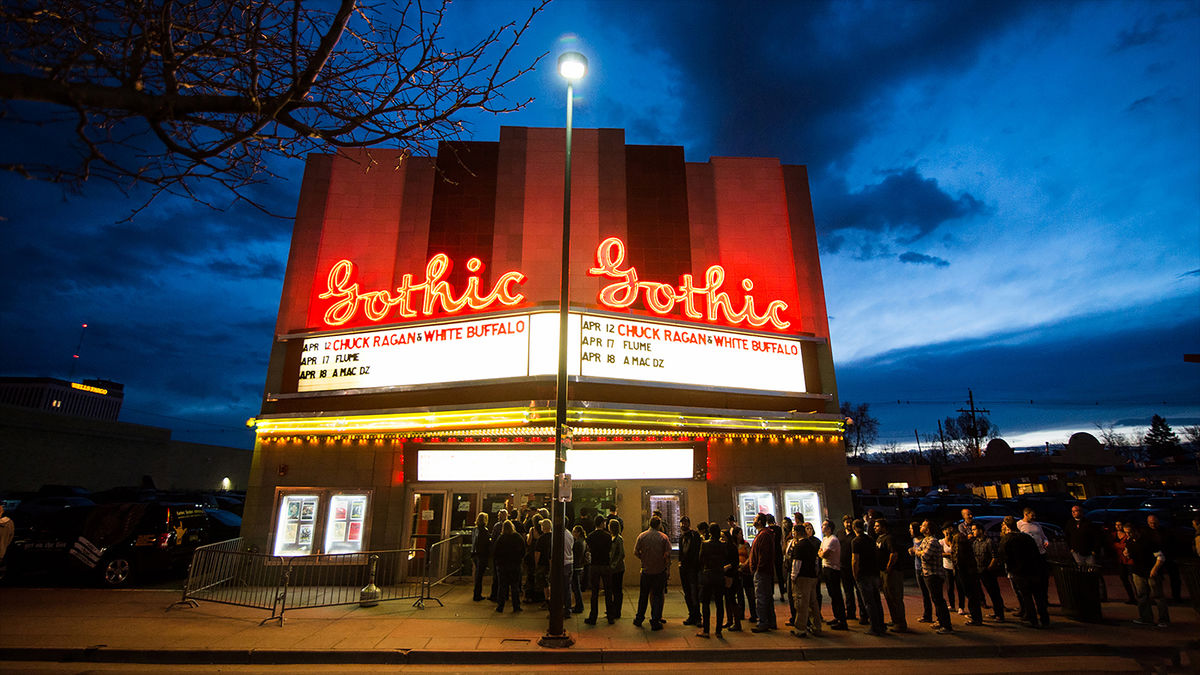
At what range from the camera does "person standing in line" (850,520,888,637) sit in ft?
32.0

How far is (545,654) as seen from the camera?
8.57 meters

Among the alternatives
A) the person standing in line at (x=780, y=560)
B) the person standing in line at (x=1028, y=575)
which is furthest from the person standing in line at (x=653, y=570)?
the person standing in line at (x=1028, y=575)

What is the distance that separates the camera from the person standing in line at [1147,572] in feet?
32.3

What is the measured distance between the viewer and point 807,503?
1518cm

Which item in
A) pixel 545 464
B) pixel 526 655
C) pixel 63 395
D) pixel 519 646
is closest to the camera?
pixel 526 655

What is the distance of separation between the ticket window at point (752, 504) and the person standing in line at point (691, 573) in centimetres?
447

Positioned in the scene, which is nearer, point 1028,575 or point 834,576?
point 1028,575

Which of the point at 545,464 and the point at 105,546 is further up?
the point at 545,464

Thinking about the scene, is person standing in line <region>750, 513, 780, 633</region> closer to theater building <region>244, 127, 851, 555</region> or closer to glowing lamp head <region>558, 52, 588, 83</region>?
theater building <region>244, 127, 851, 555</region>

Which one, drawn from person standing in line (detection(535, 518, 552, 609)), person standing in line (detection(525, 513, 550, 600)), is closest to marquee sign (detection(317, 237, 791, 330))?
person standing in line (detection(535, 518, 552, 609))

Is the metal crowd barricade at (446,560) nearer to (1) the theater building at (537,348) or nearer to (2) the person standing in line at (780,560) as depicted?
(1) the theater building at (537,348)

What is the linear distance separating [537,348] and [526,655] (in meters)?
6.54

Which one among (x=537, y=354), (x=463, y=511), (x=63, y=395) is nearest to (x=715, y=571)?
(x=537, y=354)

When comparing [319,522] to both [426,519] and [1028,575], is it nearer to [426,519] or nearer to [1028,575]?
[426,519]
